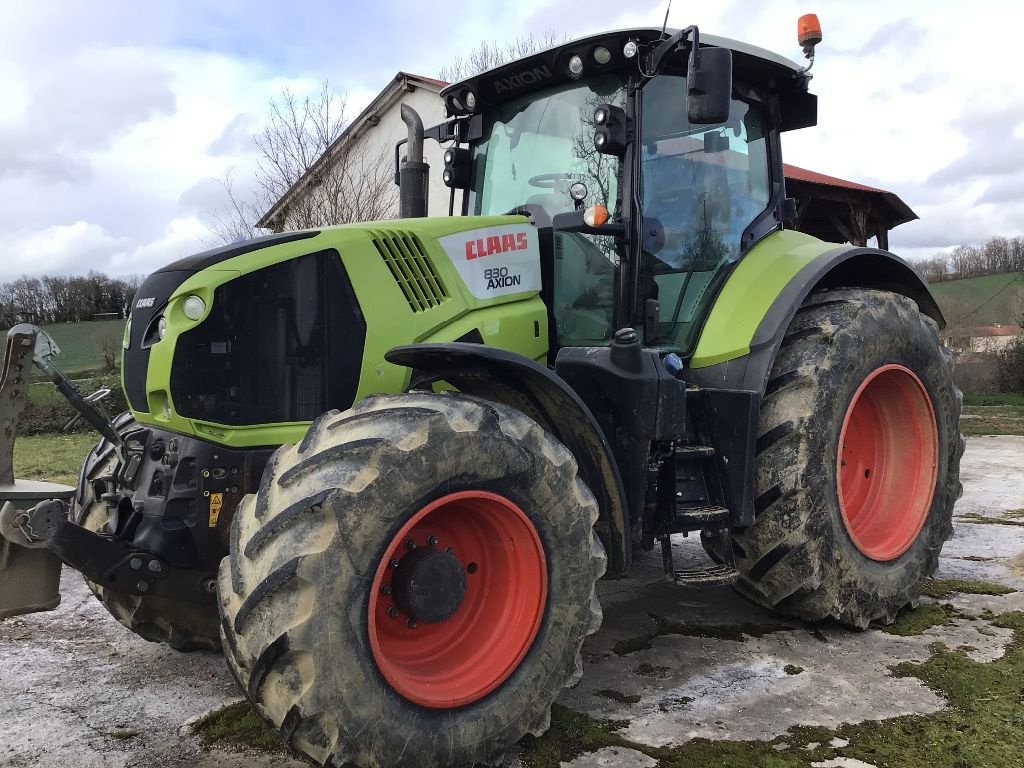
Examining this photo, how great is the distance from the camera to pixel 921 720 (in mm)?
3076

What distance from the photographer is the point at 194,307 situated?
2994 mm

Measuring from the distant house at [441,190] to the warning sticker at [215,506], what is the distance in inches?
396

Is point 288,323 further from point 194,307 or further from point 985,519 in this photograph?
point 985,519

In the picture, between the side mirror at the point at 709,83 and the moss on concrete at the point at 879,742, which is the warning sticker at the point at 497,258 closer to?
the side mirror at the point at 709,83

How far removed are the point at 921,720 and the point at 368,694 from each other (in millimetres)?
1983

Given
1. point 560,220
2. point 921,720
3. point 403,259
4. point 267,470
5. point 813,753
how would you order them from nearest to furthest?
point 267,470 < point 813,753 < point 921,720 < point 403,259 < point 560,220

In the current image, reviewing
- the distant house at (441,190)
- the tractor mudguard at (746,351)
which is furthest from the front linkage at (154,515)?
the distant house at (441,190)

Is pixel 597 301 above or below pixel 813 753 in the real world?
above

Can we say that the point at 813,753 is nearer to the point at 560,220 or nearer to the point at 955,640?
the point at 955,640

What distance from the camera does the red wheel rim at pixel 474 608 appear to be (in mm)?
2754

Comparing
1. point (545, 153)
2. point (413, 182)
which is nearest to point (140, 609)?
point (413, 182)

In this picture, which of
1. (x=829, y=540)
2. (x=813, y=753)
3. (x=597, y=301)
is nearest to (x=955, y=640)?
(x=829, y=540)

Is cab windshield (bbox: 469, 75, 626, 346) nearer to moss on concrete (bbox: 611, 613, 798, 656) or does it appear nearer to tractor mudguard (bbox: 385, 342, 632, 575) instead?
tractor mudguard (bbox: 385, 342, 632, 575)

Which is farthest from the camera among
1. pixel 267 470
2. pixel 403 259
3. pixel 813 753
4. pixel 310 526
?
pixel 403 259
